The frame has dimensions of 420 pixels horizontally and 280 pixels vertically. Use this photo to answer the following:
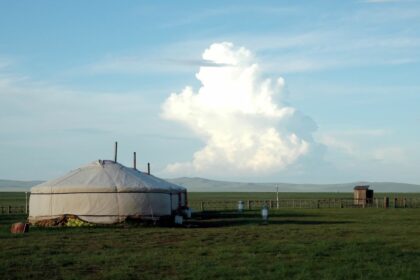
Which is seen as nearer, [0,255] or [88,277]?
[88,277]

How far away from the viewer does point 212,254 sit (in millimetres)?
20453

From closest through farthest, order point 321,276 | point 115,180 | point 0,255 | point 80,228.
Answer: point 321,276
point 0,255
point 80,228
point 115,180

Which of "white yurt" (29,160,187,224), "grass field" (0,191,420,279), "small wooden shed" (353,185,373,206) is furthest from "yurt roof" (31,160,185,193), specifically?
"small wooden shed" (353,185,373,206)

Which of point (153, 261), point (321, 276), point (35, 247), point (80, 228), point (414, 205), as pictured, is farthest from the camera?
point (414, 205)

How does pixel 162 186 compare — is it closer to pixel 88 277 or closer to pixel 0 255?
pixel 0 255

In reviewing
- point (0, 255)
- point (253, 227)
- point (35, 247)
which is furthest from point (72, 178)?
point (0, 255)

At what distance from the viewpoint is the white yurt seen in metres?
33.6

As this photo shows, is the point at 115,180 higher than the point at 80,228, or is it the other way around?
the point at 115,180

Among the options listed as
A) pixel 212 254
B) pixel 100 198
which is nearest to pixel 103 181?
pixel 100 198

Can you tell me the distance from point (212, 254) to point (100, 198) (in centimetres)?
1406

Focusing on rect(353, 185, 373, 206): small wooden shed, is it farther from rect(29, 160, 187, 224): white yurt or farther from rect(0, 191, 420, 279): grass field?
rect(0, 191, 420, 279): grass field

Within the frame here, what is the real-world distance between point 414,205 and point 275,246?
45.5m

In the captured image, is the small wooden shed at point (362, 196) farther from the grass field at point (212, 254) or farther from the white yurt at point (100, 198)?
the grass field at point (212, 254)

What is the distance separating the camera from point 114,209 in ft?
110
